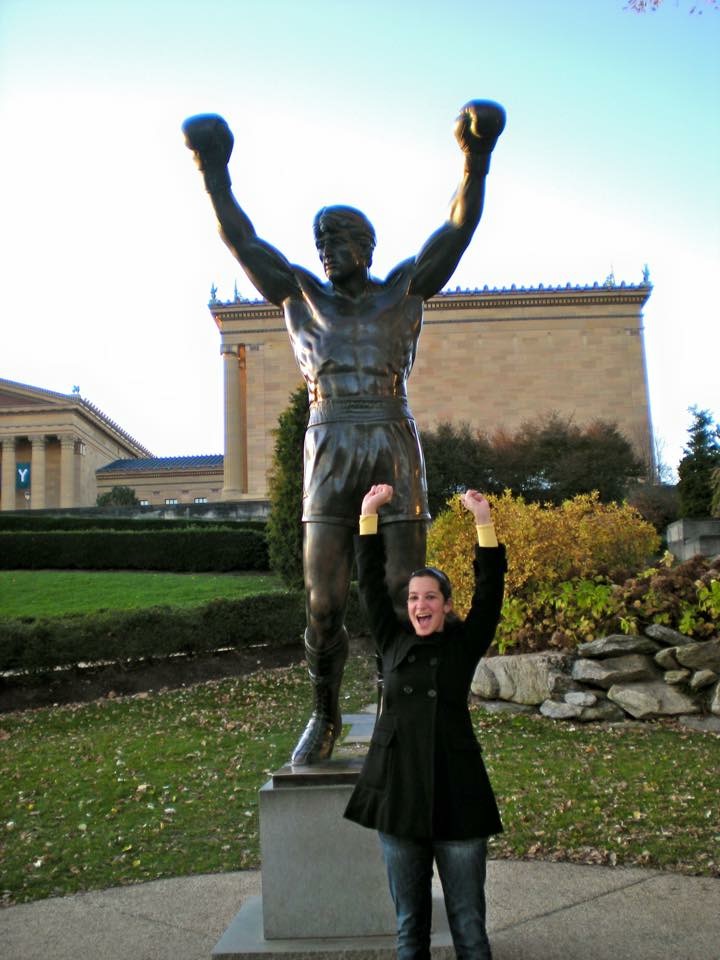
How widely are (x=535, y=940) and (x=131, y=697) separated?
8981mm

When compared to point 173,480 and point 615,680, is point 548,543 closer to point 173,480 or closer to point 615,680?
point 615,680

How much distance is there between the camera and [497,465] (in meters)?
31.5

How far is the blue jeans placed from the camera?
2.71m

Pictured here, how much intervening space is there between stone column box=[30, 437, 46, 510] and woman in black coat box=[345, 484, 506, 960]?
5890 cm

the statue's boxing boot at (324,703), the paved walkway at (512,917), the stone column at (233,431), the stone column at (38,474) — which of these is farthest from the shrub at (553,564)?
the stone column at (38,474)

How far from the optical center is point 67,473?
57.8 m

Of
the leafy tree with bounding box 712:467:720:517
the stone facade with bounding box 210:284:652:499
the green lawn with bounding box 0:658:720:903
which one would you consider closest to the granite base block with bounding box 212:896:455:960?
the green lawn with bounding box 0:658:720:903

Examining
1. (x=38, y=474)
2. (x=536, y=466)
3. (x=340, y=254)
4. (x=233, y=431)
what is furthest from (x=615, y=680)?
(x=38, y=474)

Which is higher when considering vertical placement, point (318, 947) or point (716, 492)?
point (716, 492)

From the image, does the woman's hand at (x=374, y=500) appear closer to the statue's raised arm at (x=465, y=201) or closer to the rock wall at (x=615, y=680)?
the statue's raised arm at (x=465, y=201)

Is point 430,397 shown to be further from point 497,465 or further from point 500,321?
point 497,465

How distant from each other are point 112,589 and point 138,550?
409cm

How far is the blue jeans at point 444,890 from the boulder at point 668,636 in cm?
787

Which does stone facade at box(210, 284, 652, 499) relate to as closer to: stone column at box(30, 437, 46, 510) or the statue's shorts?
stone column at box(30, 437, 46, 510)
